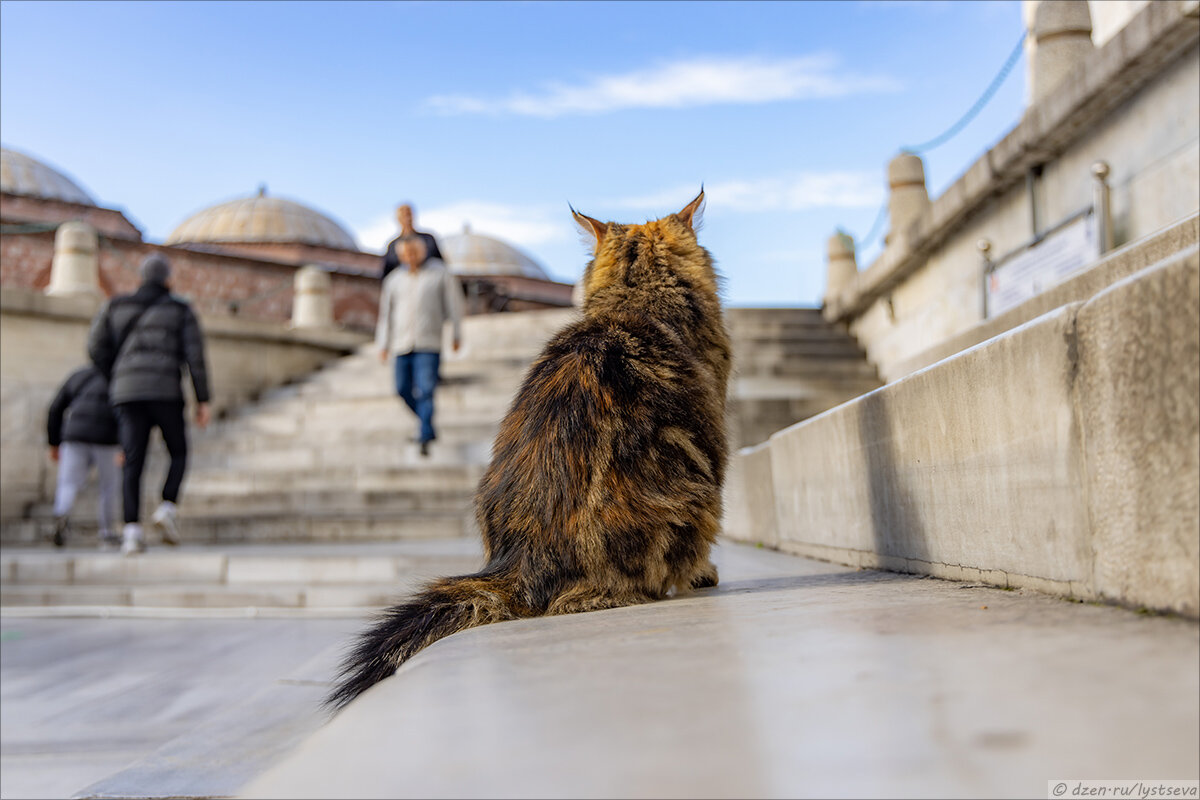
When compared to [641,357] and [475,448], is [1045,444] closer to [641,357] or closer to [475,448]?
[641,357]

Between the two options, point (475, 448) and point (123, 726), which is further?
point (475, 448)

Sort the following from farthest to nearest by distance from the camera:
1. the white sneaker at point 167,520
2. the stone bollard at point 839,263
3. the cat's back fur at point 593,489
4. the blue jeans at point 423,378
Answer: the stone bollard at point 839,263 < the blue jeans at point 423,378 < the white sneaker at point 167,520 < the cat's back fur at point 593,489

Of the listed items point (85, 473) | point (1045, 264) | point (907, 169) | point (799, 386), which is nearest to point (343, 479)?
point (85, 473)

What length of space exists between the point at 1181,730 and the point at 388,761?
0.91 meters

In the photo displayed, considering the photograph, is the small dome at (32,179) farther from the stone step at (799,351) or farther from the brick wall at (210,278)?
the stone step at (799,351)

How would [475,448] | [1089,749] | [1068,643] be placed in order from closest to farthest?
[1089,749]
[1068,643]
[475,448]

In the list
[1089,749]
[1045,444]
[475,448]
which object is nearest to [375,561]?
[475,448]

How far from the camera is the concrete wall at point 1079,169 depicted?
5738mm

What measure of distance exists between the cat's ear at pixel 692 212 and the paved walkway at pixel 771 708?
1736 mm

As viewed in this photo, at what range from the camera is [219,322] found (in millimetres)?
12828

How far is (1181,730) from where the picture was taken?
3.43ft

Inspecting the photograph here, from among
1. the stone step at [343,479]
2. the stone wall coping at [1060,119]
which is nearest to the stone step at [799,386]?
the stone wall coping at [1060,119]

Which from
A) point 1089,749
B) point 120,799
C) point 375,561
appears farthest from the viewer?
point 375,561

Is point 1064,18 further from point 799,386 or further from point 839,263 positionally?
point 839,263
